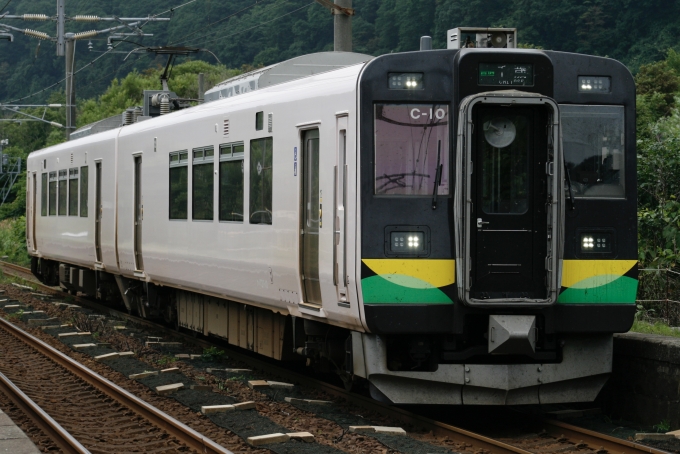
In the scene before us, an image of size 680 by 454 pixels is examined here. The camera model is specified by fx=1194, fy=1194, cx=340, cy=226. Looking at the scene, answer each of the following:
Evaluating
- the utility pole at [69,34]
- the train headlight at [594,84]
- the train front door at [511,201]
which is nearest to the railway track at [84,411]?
the train front door at [511,201]

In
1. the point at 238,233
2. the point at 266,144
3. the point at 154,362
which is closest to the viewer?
the point at 266,144

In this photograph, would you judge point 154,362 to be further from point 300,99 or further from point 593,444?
point 593,444

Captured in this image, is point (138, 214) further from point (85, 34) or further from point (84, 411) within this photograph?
point (85, 34)

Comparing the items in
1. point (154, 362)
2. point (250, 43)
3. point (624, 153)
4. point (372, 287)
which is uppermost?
point (250, 43)

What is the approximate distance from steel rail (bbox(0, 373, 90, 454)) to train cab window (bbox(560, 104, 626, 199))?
13.5 feet

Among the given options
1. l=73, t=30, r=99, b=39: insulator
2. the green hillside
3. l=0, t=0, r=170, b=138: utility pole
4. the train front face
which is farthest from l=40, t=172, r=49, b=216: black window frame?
the green hillside

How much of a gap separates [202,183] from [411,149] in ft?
15.4

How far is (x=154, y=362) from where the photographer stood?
13.2 metres

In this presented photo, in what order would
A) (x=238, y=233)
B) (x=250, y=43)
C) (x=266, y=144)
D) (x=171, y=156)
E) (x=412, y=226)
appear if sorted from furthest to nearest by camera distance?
(x=250, y=43) < (x=171, y=156) < (x=238, y=233) < (x=266, y=144) < (x=412, y=226)

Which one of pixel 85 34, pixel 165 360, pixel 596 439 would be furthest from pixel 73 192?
pixel 596 439

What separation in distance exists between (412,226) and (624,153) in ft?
5.81

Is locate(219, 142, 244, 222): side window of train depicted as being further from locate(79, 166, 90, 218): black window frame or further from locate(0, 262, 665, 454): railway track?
Answer: locate(79, 166, 90, 218): black window frame

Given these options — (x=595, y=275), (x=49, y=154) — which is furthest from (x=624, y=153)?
(x=49, y=154)

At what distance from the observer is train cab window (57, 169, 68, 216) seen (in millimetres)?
21486
